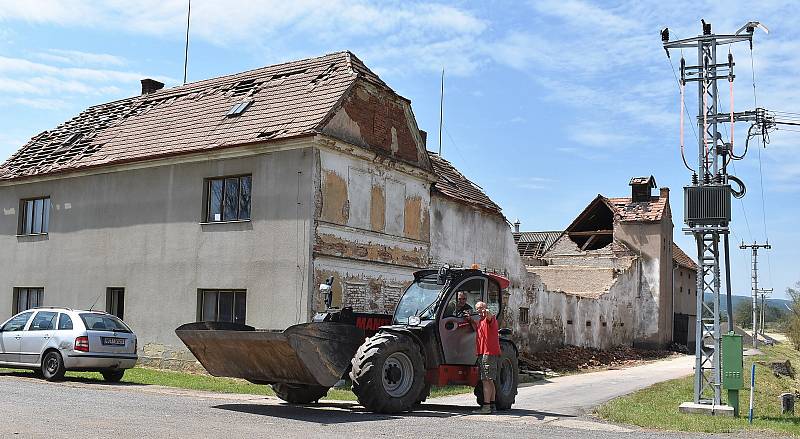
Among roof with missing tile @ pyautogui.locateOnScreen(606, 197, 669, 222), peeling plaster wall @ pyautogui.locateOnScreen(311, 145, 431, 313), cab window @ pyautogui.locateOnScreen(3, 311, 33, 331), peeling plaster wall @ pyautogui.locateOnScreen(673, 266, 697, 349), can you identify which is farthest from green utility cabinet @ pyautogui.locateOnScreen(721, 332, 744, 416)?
peeling plaster wall @ pyautogui.locateOnScreen(673, 266, 697, 349)

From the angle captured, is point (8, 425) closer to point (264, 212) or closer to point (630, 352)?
point (264, 212)

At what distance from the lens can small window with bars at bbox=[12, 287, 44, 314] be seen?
23.7m

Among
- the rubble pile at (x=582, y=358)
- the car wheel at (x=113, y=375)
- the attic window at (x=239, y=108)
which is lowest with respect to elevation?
the rubble pile at (x=582, y=358)

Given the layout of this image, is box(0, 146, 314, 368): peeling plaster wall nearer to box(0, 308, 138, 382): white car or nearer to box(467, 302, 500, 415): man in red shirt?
box(0, 308, 138, 382): white car

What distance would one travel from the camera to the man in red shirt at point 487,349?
1263 cm

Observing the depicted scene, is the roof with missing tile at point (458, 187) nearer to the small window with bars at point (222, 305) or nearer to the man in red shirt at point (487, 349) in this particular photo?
the small window with bars at point (222, 305)

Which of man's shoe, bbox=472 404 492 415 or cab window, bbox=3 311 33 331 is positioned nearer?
man's shoe, bbox=472 404 492 415

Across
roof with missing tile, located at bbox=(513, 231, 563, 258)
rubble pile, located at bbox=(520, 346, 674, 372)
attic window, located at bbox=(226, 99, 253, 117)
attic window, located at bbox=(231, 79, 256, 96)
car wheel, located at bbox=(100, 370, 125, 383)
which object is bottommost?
→ rubble pile, located at bbox=(520, 346, 674, 372)

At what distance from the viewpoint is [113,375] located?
17031mm

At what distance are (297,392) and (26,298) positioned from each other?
47.5 feet

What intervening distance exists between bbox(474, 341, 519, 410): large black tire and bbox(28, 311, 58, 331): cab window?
9.25m

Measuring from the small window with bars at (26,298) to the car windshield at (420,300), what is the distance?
14.6m

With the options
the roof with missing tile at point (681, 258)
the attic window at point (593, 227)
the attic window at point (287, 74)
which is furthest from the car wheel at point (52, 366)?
the roof with missing tile at point (681, 258)

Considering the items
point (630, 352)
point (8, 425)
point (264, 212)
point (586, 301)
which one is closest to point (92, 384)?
point (264, 212)
